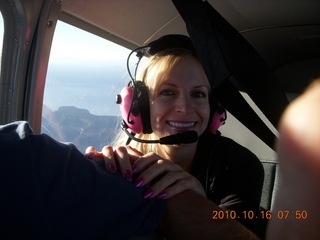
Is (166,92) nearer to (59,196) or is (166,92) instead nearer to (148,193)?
(148,193)

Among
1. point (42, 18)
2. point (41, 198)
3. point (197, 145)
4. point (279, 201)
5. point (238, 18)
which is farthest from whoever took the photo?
point (238, 18)

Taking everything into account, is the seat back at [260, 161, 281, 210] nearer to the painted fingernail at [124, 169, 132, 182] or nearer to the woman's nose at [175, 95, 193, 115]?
the woman's nose at [175, 95, 193, 115]

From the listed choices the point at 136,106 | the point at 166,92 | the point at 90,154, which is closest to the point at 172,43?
the point at 166,92

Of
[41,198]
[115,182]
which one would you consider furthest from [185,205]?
[41,198]

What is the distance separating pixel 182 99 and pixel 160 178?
1.82 ft

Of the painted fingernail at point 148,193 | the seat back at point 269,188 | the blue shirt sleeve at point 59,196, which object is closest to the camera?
the blue shirt sleeve at point 59,196

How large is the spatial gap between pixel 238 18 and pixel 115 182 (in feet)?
4.22

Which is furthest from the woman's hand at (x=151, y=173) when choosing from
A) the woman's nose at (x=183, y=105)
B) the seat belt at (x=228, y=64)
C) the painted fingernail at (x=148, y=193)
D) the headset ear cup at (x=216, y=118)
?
the headset ear cup at (x=216, y=118)

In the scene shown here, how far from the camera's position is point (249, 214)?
3.94ft

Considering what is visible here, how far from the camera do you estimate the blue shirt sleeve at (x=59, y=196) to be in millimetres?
567

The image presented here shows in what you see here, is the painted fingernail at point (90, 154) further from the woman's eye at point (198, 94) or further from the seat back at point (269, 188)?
the seat back at point (269, 188)

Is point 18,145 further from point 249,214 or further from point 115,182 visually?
point 249,214

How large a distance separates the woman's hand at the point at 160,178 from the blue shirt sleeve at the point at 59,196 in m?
0.03

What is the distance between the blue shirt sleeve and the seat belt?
35 centimetres
